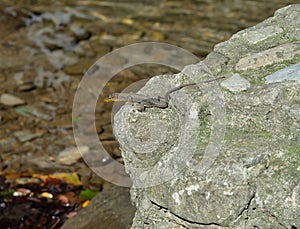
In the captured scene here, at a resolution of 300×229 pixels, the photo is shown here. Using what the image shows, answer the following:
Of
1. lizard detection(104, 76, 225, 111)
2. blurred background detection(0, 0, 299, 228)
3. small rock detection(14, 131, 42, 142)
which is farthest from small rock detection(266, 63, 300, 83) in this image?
small rock detection(14, 131, 42, 142)

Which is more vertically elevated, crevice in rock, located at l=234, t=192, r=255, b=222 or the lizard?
the lizard

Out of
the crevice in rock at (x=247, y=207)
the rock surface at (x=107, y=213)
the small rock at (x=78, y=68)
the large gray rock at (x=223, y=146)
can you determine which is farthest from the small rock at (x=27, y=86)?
the crevice in rock at (x=247, y=207)

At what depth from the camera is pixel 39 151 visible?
4738 millimetres

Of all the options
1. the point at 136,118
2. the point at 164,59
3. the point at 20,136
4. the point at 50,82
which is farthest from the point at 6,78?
the point at 136,118

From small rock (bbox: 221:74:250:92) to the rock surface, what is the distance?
3.58 feet

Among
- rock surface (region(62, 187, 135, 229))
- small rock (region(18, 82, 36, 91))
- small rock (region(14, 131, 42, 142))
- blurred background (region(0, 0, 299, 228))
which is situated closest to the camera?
rock surface (region(62, 187, 135, 229))

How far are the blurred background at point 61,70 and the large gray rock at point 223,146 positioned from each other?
65.3 inches

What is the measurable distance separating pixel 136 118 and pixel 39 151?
8.19 feet

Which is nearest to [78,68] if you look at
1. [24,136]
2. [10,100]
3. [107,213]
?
[10,100]

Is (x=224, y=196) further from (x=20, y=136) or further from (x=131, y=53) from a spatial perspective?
(x=131, y=53)

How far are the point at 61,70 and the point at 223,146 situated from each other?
3.93m

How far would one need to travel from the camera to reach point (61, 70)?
5898 millimetres

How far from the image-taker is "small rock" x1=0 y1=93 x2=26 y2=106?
17.4ft

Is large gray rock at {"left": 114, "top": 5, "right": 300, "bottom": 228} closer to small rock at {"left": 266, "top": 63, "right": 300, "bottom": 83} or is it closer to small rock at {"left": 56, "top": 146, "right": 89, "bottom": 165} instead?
small rock at {"left": 266, "top": 63, "right": 300, "bottom": 83}
